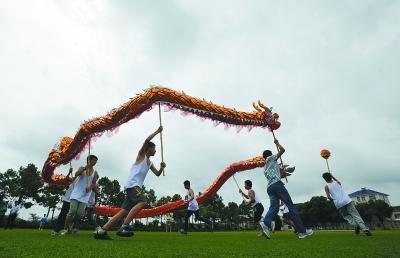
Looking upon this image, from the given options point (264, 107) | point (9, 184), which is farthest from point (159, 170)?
point (9, 184)

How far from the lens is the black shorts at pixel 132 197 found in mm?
5418

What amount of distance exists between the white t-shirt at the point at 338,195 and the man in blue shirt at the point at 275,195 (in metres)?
1.96

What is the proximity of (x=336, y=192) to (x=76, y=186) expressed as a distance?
715cm

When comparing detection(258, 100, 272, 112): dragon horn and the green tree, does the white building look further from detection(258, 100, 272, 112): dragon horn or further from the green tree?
detection(258, 100, 272, 112): dragon horn

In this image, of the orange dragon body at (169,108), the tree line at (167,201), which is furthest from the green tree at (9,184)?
the orange dragon body at (169,108)

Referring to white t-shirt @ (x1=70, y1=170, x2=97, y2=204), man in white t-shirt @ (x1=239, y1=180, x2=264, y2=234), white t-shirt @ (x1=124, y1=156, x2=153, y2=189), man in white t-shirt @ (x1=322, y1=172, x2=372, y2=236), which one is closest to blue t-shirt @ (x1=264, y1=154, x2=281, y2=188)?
man in white t-shirt @ (x1=322, y1=172, x2=372, y2=236)

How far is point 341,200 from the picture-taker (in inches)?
331

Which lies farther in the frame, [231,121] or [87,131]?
[87,131]

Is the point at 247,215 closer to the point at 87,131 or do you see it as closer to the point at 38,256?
the point at 87,131

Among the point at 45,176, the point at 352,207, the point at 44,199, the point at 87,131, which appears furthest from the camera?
the point at 44,199

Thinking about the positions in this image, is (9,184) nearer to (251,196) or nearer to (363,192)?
(251,196)

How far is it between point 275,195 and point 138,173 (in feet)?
10.9

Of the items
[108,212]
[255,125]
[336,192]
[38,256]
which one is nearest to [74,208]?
[38,256]

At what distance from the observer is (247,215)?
7844cm
